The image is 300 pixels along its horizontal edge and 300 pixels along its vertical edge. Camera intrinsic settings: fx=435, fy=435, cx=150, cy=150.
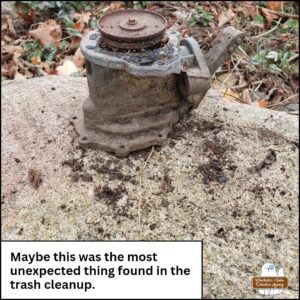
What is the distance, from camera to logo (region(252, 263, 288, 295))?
1399mm

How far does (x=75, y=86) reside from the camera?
221cm

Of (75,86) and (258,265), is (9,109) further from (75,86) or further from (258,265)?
(258,265)

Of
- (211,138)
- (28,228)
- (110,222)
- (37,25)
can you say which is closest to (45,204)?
(28,228)

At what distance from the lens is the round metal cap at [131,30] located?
5.17 ft

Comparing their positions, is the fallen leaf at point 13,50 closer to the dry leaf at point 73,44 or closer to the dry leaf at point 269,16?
the dry leaf at point 73,44

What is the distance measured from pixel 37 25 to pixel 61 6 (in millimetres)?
246

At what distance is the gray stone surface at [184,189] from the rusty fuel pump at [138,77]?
0.07 meters

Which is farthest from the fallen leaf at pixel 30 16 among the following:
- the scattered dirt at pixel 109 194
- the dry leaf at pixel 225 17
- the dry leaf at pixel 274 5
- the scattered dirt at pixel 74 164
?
the scattered dirt at pixel 109 194

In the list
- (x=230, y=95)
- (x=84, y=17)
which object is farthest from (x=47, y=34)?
(x=230, y=95)

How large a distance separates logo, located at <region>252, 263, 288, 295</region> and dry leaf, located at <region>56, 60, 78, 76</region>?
1752mm

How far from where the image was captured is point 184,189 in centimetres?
165

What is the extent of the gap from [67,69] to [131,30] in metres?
1.20

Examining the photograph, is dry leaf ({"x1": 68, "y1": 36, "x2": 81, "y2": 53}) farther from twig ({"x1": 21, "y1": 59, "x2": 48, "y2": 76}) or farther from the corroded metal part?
the corroded metal part

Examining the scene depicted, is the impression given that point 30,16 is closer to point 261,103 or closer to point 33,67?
point 33,67
